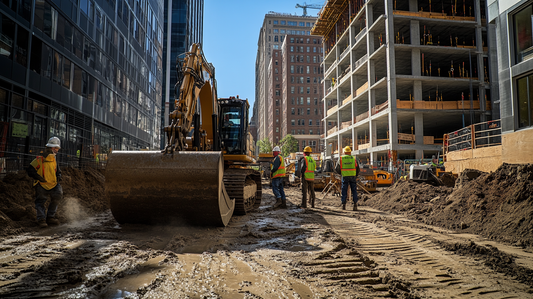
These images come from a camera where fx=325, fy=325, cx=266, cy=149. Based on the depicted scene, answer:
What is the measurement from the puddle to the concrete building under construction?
2855 centimetres

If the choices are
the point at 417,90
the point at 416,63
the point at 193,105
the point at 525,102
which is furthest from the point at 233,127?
the point at 416,63

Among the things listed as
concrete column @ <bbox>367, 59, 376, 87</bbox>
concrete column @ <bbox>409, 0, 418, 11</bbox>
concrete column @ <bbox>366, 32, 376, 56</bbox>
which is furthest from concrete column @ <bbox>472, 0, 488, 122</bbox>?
concrete column @ <bbox>366, 32, 376, 56</bbox>

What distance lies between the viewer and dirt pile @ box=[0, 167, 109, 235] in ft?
23.0

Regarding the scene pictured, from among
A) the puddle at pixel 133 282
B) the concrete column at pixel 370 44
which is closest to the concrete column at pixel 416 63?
the concrete column at pixel 370 44

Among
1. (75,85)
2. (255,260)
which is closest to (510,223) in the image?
(255,260)

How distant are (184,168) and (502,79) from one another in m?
12.5

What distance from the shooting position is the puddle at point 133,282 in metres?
3.14

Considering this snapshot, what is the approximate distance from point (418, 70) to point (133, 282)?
37.3 m

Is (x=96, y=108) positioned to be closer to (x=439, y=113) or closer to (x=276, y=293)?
(x=276, y=293)

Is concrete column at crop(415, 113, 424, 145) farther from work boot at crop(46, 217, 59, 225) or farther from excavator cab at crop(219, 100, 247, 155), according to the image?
work boot at crop(46, 217, 59, 225)

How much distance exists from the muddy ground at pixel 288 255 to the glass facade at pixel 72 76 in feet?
24.0

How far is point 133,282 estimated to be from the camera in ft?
11.3

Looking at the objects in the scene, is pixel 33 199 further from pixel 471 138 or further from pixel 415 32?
pixel 415 32

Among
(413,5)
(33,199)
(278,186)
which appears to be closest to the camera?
(33,199)
